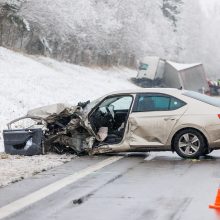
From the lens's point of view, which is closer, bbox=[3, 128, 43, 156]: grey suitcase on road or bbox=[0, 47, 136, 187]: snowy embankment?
bbox=[0, 47, 136, 187]: snowy embankment

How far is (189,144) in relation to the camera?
12.2 m

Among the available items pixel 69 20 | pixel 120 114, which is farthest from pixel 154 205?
pixel 69 20

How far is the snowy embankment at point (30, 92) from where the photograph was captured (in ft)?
37.2

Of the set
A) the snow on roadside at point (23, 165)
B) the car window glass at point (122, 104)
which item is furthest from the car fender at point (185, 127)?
the snow on roadside at point (23, 165)

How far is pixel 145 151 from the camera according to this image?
12742mm

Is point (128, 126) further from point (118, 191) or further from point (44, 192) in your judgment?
point (44, 192)

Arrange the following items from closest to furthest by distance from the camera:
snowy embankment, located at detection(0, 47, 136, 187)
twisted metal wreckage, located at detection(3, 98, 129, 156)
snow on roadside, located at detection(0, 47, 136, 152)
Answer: snowy embankment, located at detection(0, 47, 136, 187), twisted metal wreckage, located at detection(3, 98, 129, 156), snow on roadside, located at detection(0, 47, 136, 152)

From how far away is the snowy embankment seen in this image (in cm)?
1134

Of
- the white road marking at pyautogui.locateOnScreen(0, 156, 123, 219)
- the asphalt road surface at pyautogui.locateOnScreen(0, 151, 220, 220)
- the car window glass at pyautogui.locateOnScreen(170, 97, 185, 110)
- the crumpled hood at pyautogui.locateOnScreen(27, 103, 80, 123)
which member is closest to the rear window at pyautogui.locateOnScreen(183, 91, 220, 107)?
the car window glass at pyautogui.locateOnScreen(170, 97, 185, 110)

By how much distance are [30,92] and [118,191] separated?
1860 cm

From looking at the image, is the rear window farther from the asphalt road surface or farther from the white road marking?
the white road marking

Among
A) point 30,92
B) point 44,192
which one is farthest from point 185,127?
point 30,92

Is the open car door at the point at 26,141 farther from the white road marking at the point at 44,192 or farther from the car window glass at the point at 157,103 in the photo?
the car window glass at the point at 157,103

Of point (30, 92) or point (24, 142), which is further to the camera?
point (30, 92)
